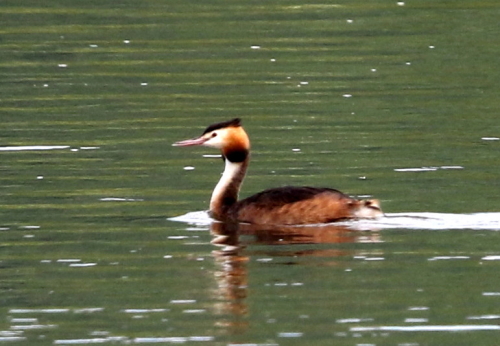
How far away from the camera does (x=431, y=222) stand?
13531 mm

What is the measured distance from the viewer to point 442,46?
88.5 ft

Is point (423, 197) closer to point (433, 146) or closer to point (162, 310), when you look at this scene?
point (433, 146)

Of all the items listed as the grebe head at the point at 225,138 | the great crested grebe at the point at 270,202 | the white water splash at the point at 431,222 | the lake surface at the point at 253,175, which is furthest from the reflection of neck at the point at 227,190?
the white water splash at the point at 431,222

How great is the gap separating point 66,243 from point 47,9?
68.3 ft

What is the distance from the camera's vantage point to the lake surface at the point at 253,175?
10688mm

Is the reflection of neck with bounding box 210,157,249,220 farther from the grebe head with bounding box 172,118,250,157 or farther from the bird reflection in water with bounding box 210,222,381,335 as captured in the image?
the bird reflection in water with bounding box 210,222,381,335

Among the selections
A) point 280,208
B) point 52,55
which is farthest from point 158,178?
point 52,55

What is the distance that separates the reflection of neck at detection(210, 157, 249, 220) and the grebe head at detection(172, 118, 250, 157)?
6.6 inches

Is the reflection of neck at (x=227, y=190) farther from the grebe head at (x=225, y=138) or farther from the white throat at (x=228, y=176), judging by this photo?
the grebe head at (x=225, y=138)

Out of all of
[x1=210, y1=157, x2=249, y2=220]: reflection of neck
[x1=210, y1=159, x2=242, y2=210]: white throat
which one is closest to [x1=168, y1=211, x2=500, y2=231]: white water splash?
[x1=210, y1=157, x2=249, y2=220]: reflection of neck

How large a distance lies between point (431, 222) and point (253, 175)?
3555 mm

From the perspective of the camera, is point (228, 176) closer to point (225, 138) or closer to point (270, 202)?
point (225, 138)

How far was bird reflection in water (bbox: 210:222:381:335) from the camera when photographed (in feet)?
35.5

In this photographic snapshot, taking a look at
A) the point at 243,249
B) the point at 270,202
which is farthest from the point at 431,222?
the point at 243,249
